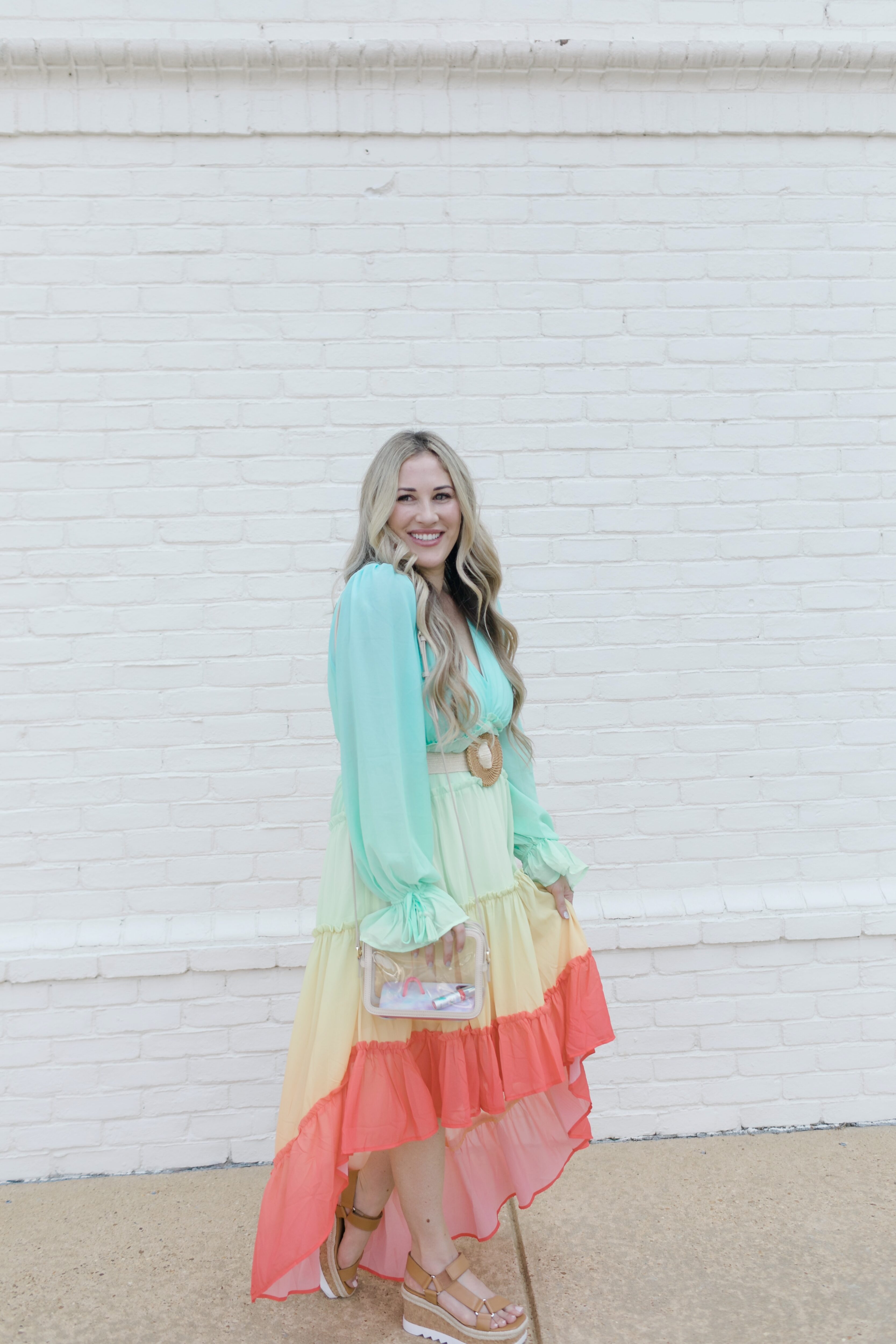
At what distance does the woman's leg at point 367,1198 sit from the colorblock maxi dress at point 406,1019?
143 mm

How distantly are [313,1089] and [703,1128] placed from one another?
160cm

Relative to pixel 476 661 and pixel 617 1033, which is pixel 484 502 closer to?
pixel 476 661

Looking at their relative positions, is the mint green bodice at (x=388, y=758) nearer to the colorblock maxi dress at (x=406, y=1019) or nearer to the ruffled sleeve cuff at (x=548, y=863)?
the colorblock maxi dress at (x=406, y=1019)

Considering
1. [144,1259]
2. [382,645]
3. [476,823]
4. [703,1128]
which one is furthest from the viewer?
[703,1128]

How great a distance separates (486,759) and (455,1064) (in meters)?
0.64

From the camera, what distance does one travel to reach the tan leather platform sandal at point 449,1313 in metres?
2.08

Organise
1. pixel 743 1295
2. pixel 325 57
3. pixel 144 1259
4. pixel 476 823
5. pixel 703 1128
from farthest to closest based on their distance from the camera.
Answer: pixel 703 1128
pixel 325 57
pixel 144 1259
pixel 743 1295
pixel 476 823

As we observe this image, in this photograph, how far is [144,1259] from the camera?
2.47 metres

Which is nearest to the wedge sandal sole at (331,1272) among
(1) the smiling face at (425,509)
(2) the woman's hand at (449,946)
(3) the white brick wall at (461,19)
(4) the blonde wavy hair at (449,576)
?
(2) the woman's hand at (449,946)

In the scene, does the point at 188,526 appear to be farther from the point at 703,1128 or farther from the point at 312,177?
the point at 703,1128

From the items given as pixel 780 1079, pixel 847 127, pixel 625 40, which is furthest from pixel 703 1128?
pixel 625 40

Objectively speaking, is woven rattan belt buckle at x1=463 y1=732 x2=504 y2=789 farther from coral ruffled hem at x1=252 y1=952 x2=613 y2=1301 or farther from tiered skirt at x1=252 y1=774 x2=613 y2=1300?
coral ruffled hem at x1=252 y1=952 x2=613 y2=1301

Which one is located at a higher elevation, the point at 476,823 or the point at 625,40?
the point at 625,40

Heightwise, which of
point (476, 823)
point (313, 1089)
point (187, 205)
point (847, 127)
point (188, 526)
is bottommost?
point (313, 1089)
